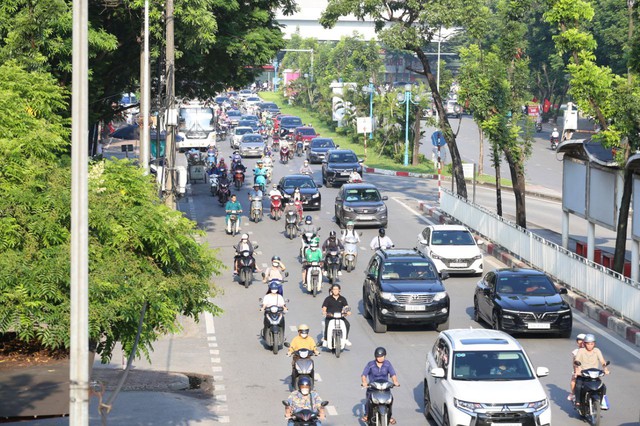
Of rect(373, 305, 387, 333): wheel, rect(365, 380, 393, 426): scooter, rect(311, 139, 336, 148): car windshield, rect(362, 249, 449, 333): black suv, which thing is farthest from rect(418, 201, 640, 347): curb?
rect(311, 139, 336, 148): car windshield

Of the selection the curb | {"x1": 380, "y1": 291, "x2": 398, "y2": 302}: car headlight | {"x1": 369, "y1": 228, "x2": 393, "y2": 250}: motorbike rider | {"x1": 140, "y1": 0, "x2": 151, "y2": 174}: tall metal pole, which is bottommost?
the curb

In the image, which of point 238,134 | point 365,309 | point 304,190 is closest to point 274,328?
point 365,309

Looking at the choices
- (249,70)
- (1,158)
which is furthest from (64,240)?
(249,70)

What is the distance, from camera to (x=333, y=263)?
3216cm

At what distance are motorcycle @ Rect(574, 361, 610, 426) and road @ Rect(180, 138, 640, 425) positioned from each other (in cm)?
32

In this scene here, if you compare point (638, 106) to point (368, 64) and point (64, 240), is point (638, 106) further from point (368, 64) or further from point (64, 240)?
point (368, 64)

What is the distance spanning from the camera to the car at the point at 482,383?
17.1m

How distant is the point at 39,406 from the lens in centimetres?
1469

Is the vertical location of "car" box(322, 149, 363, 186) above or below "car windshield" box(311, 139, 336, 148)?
below

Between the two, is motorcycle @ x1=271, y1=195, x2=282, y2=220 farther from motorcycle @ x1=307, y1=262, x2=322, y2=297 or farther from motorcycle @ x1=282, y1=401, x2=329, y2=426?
motorcycle @ x1=282, y1=401, x2=329, y2=426

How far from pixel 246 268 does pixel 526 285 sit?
8751mm

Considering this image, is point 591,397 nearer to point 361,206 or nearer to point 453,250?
point 453,250

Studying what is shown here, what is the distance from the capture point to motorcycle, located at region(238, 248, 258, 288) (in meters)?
31.9

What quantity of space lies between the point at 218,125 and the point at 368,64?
41.5 feet
